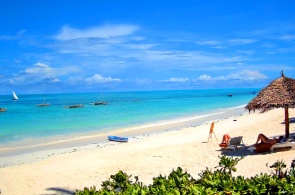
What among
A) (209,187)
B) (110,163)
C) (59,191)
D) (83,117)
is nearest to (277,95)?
(110,163)

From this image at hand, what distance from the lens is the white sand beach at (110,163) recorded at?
9992 mm

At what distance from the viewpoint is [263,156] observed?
11.0 meters

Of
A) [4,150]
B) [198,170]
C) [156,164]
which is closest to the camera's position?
[198,170]

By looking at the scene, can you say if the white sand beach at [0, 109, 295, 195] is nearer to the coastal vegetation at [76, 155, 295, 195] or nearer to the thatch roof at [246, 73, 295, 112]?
the thatch roof at [246, 73, 295, 112]

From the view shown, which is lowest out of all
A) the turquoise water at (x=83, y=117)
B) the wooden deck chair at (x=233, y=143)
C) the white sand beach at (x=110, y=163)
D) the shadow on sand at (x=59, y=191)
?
the shadow on sand at (x=59, y=191)

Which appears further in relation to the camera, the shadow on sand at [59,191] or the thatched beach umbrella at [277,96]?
the thatched beach umbrella at [277,96]

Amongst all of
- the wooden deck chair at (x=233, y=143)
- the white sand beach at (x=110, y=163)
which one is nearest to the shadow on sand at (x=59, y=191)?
the white sand beach at (x=110, y=163)

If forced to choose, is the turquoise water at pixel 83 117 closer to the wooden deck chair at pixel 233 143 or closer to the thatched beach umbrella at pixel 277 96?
the wooden deck chair at pixel 233 143

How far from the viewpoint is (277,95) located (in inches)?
460

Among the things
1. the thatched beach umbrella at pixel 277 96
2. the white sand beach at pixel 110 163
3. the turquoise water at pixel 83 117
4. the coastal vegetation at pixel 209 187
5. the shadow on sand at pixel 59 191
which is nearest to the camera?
the coastal vegetation at pixel 209 187

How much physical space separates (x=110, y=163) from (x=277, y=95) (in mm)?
6590

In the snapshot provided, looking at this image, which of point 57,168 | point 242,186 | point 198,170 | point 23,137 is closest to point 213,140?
point 198,170

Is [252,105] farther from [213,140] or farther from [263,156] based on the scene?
[213,140]

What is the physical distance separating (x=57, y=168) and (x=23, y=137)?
11.7 m
